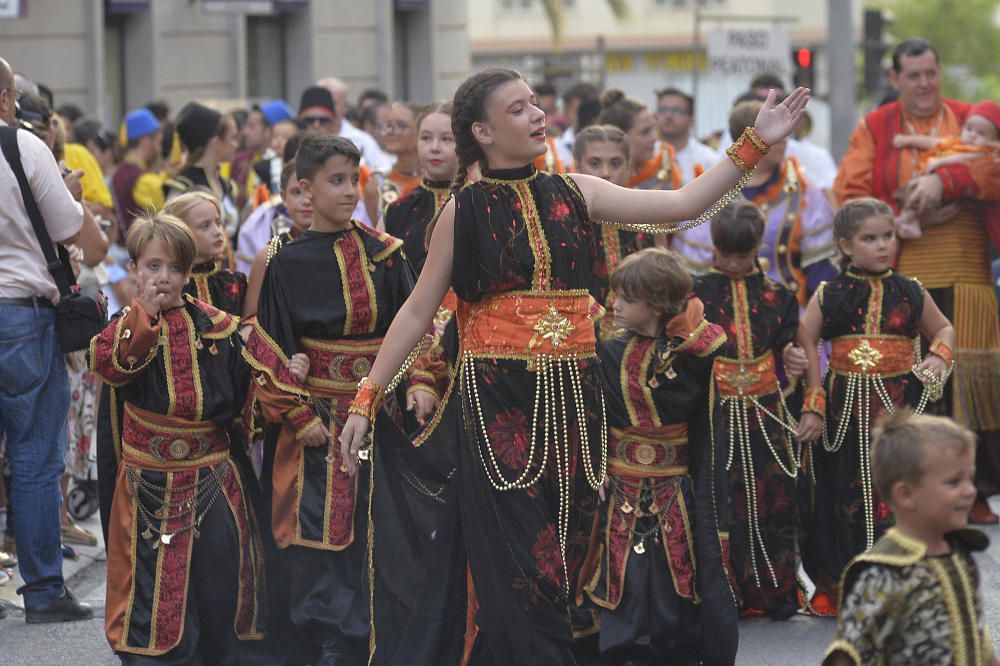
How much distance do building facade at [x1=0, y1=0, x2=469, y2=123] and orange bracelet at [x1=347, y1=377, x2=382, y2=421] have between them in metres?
11.9

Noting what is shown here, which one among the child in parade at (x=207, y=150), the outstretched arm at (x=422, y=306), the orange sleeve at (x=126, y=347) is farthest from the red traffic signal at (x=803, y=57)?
the outstretched arm at (x=422, y=306)

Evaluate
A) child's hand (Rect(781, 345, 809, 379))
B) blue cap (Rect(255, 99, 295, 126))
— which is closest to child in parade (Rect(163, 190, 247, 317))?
child's hand (Rect(781, 345, 809, 379))

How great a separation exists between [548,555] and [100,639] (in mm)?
2329

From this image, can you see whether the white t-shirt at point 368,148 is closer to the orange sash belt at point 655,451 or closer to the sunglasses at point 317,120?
the sunglasses at point 317,120

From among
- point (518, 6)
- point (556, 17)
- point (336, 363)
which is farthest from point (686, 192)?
point (518, 6)

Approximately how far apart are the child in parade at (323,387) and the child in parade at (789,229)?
2752 mm

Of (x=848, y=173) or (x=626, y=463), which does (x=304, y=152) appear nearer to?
(x=626, y=463)

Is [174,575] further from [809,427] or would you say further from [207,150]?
[207,150]

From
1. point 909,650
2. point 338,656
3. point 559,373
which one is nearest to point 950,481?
point 909,650

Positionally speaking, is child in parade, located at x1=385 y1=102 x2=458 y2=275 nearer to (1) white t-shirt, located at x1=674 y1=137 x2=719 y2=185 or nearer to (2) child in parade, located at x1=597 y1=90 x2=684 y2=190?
(2) child in parade, located at x1=597 y1=90 x2=684 y2=190

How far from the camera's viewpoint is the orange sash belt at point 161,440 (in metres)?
6.40

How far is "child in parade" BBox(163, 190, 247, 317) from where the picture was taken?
23.8 feet

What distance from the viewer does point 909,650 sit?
4.05m

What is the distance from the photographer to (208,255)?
7.31 meters
